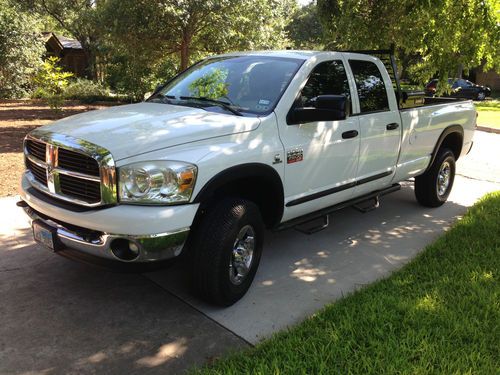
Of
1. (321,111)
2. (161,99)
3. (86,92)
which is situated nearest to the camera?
(321,111)

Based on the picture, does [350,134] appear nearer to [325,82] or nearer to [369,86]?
[325,82]

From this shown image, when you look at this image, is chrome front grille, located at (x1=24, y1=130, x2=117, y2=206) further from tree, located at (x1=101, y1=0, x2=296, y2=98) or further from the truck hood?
tree, located at (x1=101, y1=0, x2=296, y2=98)

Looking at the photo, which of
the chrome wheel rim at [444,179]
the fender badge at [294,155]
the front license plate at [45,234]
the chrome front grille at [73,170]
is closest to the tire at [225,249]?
the fender badge at [294,155]

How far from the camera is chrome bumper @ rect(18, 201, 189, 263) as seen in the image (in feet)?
9.87

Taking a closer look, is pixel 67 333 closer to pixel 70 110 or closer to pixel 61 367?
pixel 61 367

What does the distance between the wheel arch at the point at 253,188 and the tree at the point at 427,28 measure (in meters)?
A: 4.37

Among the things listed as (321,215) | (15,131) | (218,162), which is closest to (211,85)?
(218,162)

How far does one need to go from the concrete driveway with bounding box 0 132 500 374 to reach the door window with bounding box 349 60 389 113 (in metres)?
1.48

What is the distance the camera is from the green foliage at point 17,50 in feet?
65.8

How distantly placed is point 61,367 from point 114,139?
149 cm

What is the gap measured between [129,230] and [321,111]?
185cm

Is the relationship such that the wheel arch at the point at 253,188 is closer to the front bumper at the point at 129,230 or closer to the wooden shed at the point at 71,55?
the front bumper at the point at 129,230

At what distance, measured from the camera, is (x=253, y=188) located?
388cm

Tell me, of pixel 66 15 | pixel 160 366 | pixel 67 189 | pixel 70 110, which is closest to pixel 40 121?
pixel 70 110
